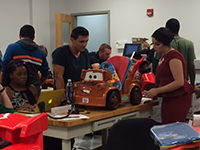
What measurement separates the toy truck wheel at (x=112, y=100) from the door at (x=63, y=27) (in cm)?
445

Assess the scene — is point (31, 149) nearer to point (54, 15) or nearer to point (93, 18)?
point (54, 15)

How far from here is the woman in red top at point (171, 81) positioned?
2371 millimetres

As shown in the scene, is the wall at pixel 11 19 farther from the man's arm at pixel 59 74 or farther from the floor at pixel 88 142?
the man's arm at pixel 59 74

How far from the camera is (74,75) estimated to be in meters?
2.76

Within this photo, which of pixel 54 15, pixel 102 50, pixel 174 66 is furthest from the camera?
pixel 54 15

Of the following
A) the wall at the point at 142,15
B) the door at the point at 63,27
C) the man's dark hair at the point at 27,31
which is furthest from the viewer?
the door at the point at 63,27

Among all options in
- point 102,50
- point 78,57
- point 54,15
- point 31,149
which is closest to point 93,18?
point 54,15

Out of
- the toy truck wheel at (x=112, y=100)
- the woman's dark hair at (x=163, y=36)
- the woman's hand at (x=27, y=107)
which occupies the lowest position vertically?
the woman's hand at (x=27, y=107)

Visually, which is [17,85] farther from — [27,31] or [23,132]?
[23,132]

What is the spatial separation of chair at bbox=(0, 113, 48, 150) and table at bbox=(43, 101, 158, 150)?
1.12 m

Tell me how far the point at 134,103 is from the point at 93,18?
6015 millimetres

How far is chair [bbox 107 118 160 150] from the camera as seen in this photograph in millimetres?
1654

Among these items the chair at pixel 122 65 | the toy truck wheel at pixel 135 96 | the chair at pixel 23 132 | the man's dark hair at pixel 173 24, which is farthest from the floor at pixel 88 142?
the chair at pixel 23 132

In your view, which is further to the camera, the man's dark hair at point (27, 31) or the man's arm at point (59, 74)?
the man's dark hair at point (27, 31)
